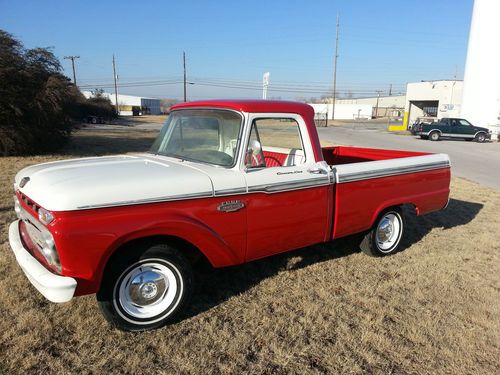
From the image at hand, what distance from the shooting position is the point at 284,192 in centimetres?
374

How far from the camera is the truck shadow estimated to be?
3.87 m

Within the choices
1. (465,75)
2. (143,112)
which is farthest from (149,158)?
(143,112)

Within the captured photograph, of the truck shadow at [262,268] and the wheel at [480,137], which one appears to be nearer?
the truck shadow at [262,268]

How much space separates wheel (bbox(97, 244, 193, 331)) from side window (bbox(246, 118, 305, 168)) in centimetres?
120

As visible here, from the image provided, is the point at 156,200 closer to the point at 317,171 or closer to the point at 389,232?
the point at 317,171

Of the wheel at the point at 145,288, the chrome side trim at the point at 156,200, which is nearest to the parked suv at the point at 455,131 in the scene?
the chrome side trim at the point at 156,200

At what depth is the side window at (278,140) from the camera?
3.89m

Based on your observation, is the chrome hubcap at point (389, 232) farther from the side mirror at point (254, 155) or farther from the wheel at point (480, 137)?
the wheel at point (480, 137)

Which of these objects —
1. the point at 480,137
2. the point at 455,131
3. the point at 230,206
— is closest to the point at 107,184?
the point at 230,206

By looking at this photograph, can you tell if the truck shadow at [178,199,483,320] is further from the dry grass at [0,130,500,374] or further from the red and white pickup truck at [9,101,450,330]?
the red and white pickup truck at [9,101,450,330]

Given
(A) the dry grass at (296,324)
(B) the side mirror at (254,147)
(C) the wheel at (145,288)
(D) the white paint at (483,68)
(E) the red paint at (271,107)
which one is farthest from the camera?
(D) the white paint at (483,68)

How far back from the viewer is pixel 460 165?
1466 centimetres

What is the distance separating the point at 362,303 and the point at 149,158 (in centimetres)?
255

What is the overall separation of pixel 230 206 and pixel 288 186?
65 centimetres
